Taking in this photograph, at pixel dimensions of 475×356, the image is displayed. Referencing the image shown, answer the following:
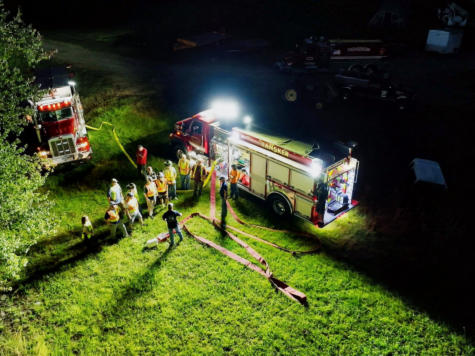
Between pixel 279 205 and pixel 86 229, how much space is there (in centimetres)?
672

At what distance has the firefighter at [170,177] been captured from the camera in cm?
1349

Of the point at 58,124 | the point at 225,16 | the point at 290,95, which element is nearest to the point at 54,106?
the point at 58,124

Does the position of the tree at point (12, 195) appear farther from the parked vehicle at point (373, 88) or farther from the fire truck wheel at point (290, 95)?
the parked vehicle at point (373, 88)

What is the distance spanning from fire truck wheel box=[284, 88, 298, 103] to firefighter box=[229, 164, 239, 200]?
10.6 metres

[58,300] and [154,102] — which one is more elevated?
[154,102]

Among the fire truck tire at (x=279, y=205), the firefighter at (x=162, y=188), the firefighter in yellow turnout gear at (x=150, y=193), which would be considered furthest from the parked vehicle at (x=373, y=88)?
the firefighter in yellow turnout gear at (x=150, y=193)

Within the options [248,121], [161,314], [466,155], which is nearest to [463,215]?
[466,155]

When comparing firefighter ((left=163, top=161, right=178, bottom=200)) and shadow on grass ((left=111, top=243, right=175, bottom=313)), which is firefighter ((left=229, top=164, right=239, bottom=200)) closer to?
firefighter ((left=163, top=161, right=178, bottom=200))

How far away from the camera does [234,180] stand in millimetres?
13617

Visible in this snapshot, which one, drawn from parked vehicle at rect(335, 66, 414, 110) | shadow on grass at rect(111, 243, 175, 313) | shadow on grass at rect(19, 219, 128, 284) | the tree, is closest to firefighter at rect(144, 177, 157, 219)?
shadow on grass at rect(19, 219, 128, 284)

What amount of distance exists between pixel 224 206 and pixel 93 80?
641 inches

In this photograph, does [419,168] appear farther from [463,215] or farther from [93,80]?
[93,80]

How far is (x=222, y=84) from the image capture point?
25141 millimetres

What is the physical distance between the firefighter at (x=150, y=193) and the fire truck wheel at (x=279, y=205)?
4.32 metres
